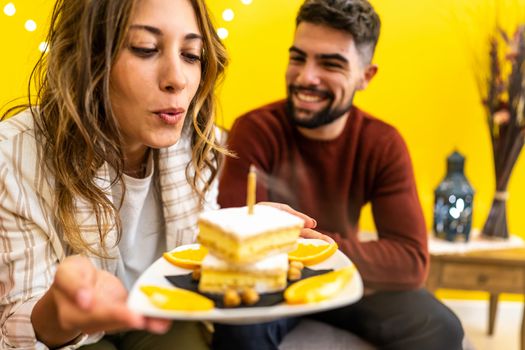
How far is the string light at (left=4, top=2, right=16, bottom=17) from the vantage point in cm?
163

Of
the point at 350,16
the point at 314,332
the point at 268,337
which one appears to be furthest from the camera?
the point at 350,16

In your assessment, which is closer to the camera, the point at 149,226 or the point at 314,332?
the point at 149,226

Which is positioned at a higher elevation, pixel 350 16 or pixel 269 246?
pixel 350 16

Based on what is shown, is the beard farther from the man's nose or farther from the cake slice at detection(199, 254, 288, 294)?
the cake slice at detection(199, 254, 288, 294)

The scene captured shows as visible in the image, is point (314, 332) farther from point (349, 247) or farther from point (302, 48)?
point (302, 48)

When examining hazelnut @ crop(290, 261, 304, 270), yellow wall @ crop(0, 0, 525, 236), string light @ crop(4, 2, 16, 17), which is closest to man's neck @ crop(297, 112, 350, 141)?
yellow wall @ crop(0, 0, 525, 236)

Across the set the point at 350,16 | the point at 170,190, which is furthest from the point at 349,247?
the point at 350,16

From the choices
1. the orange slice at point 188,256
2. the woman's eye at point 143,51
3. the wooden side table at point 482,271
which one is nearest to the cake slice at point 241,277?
the orange slice at point 188,256

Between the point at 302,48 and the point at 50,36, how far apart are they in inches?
32.0

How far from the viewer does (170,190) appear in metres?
1.35

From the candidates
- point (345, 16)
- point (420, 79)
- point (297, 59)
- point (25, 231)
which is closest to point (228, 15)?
point (297, 59)

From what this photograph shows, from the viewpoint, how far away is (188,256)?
1.01 meters

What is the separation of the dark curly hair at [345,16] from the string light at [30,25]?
2.38 ft

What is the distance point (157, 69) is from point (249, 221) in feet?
1.29
